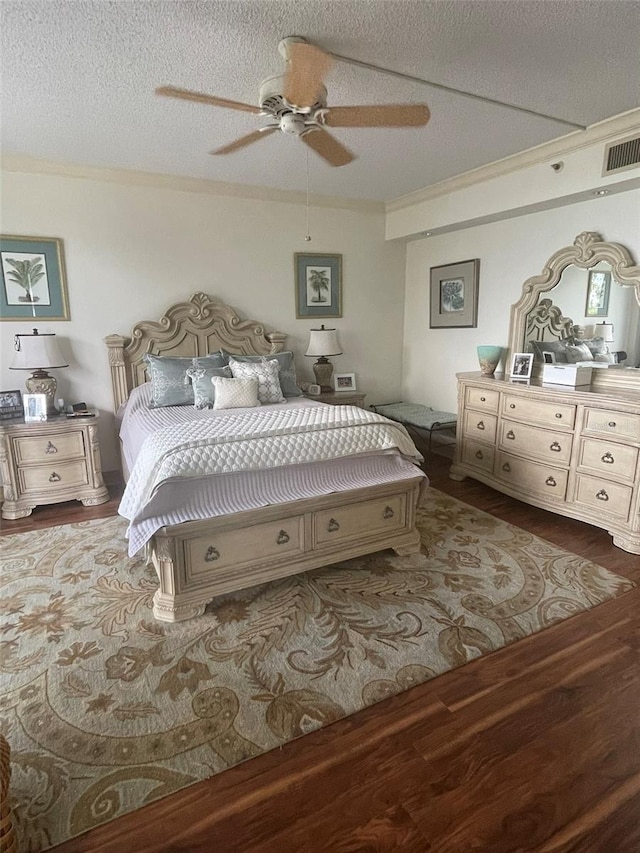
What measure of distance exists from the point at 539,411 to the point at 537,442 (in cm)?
23

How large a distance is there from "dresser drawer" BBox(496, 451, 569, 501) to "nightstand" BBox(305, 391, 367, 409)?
5.02 ft

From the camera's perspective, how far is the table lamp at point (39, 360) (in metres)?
3.47

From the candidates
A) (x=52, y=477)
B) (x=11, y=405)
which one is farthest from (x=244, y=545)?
(x=11, y=405)

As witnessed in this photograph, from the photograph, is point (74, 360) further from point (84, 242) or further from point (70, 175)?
point (70, 175)

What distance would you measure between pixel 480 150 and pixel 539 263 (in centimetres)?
101

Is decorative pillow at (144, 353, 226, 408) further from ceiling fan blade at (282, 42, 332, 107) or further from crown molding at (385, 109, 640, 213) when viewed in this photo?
crown molding at (385, 109, 640, 213)

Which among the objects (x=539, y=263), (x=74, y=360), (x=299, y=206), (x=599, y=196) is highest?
(x=299, y=206)

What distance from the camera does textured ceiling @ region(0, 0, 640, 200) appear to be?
187 centimetres

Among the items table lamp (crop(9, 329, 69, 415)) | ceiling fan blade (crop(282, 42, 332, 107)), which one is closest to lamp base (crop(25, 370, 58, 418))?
table lamp (crop(9, 329, 69, 415))

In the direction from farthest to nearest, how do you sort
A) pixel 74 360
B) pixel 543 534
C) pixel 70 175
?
pixel 74 360
pixel 70 175
pixel 543 534

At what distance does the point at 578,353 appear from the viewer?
138 inches

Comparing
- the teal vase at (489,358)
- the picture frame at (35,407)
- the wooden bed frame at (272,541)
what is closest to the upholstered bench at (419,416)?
the teal vase at (489,358)

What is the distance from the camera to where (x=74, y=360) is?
13.0 feet

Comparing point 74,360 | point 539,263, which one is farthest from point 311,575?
point 539,263
